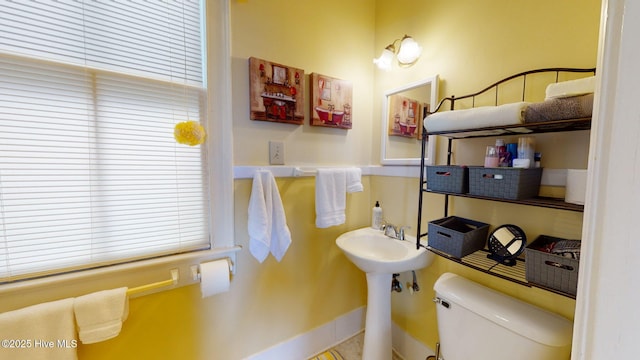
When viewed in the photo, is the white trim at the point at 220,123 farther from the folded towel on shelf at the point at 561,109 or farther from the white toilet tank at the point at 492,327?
the folded towel on shelf at the point at 561,109

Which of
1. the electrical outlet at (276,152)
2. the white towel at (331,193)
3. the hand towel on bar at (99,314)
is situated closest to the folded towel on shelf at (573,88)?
the white towel at (331,193)

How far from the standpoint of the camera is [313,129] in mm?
1490

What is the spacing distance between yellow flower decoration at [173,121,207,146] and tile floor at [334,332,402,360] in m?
1.62

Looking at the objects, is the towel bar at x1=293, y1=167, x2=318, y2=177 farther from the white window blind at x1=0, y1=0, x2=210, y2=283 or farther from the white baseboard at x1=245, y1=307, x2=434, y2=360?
the white baseboard at x1=245, y1=307, x2=434, y2=360

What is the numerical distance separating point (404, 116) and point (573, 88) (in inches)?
32.3

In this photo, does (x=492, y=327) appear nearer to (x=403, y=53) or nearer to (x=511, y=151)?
(x=511, y=151)

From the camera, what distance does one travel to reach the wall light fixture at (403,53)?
139cm

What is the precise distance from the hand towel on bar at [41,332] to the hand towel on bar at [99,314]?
0.03 meters

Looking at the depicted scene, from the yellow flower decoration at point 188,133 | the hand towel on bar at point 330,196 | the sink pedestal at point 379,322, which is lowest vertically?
the sink pedestal at point 379,322

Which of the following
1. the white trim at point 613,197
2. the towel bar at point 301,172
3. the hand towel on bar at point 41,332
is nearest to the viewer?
the white trim at point 613,197

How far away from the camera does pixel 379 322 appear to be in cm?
140

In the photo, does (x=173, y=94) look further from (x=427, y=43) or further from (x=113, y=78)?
(x=427, y=43)

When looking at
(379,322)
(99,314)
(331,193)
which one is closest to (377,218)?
(331,193)

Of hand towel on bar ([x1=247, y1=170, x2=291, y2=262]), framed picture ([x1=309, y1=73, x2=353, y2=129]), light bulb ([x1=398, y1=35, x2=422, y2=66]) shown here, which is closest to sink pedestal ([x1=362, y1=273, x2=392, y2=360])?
hand towel on bar ([x1=247, y1=170, x2=291, y2=262])
